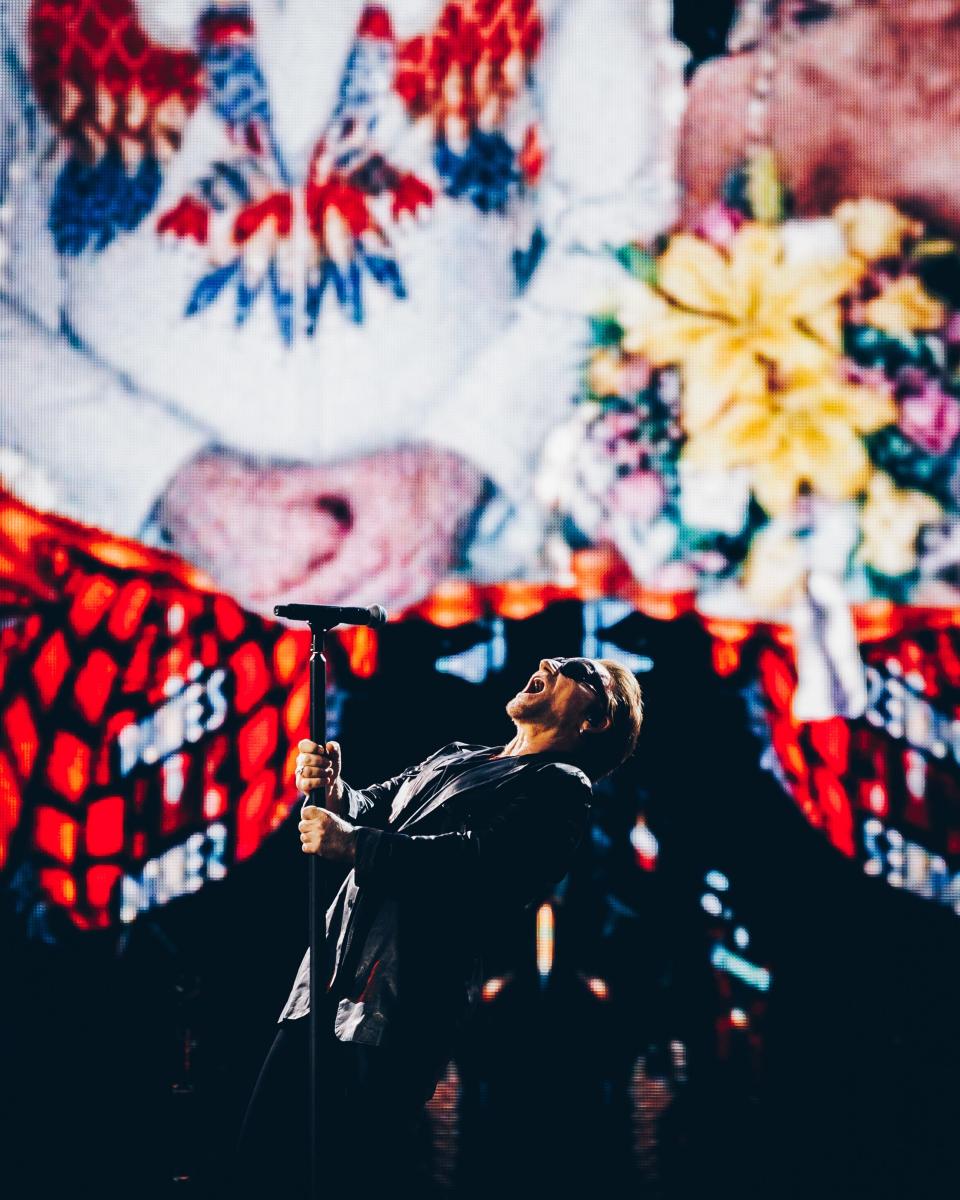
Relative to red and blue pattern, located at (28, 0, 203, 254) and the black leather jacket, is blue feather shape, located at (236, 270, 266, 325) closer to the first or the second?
red and blue pattern, located at (28, 0, 203, 254)

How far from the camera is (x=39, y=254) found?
11.5ft

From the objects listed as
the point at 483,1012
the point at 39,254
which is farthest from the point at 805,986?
the point at 39,254

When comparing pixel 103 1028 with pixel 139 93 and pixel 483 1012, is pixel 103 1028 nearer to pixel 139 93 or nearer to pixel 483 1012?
pixel 483 1012

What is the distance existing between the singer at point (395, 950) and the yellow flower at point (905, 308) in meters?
1.99

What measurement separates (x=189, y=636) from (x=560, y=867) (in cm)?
192

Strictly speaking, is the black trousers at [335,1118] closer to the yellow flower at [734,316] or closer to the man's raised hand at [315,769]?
the man's raised hand at [315,769]

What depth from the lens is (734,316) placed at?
136 inches

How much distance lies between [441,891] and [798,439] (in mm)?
1998

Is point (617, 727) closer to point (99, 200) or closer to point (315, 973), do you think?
point (315, 973)

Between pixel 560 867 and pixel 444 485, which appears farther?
pixel 444 485

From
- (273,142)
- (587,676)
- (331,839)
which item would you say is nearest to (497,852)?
(331,839)

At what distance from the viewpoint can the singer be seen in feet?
5.65

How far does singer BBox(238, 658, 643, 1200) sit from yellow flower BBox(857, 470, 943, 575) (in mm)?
1719

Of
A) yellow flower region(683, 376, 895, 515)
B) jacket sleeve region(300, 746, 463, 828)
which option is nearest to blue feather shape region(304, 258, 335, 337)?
yellow flower region(683, 376, 895, 515)
